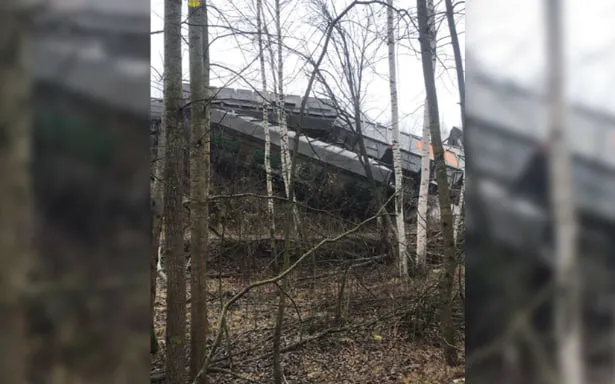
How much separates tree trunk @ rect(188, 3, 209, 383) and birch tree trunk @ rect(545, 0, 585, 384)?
2434mm

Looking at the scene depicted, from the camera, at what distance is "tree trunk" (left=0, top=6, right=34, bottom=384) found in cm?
47

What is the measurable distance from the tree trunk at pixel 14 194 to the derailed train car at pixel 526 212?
0.54 meters

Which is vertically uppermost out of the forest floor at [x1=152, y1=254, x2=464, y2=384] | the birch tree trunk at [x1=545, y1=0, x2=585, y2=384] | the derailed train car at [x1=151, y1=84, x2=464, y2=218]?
the derailed train car at [x1=151, y1=84, x2=464, y2=218]

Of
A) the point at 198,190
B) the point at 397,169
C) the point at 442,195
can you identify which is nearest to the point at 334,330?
the point at 442,195

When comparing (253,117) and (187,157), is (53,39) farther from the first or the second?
(253,117)

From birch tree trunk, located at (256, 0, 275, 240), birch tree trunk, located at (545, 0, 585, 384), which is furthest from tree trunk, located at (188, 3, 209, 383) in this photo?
birch tree trunk, located at (545, 0, 585, 384)

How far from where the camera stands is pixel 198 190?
282cm

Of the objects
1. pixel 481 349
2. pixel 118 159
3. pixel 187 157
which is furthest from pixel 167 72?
pixel 481 349

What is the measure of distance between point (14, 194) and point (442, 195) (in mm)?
3399

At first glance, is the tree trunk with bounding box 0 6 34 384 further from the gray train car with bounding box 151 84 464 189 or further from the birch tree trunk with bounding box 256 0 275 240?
the gray train car with bounding box 151 84 464 189

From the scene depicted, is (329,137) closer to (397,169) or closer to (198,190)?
(397,169)

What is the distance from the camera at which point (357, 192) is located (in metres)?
6.11

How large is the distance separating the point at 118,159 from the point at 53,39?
0.15m

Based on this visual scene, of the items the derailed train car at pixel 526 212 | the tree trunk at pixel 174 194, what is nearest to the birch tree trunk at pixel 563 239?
the derailed train car at pixel 526 212
